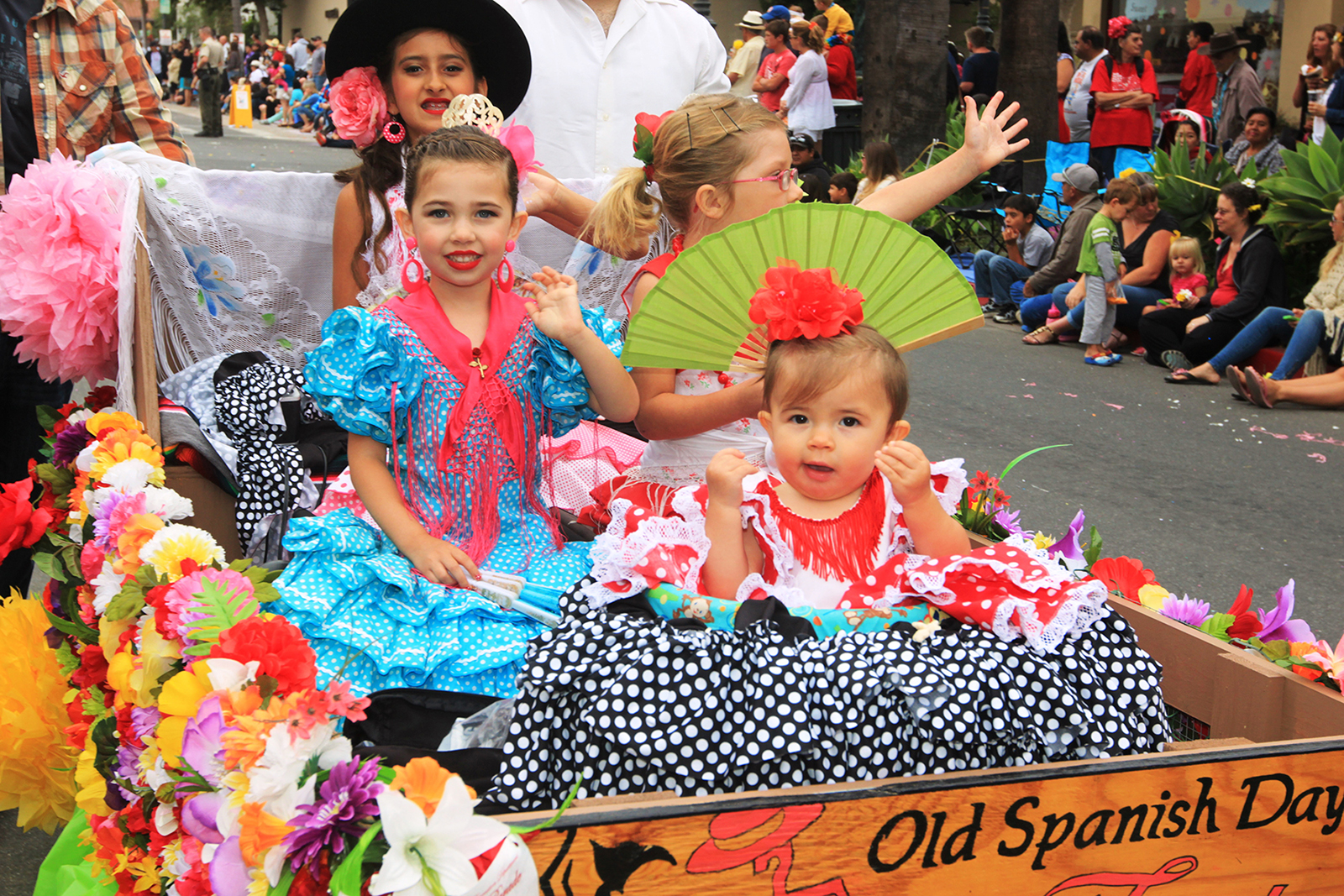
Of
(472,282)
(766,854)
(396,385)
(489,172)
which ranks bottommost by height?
(766,854)

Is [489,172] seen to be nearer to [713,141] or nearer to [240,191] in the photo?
[713,141]

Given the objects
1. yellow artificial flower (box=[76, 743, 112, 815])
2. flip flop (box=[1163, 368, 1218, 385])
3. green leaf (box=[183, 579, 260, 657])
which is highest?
green leaf (box=[183, 579, 260, 657])

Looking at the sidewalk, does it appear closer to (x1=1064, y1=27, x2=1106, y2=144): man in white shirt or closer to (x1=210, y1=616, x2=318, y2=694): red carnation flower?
(x1=1064, y1=27, x2=1106, y2=144): man in white shirt

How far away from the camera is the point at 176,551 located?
2.21 meters

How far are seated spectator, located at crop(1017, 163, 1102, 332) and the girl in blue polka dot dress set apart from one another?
7.29 meters

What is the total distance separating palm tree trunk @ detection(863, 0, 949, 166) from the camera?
12.1 m

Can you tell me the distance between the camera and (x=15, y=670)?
2.77m

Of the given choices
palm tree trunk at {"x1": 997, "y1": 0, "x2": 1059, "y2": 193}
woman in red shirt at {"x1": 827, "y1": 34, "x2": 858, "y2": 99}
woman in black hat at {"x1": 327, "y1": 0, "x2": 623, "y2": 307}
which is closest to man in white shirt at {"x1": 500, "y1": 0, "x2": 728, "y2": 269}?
woman in black hat at {"x1": 327, "y1": 0, "x2": 623, "y2": 307}

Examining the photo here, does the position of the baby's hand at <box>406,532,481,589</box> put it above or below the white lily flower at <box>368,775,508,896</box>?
below

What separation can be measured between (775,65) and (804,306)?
1344cm

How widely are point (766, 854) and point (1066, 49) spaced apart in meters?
14.2

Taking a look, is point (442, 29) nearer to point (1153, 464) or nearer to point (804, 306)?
point (804, 306)

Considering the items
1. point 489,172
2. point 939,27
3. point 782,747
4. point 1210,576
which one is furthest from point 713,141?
point 939,27

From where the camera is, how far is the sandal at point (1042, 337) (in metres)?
9.37
